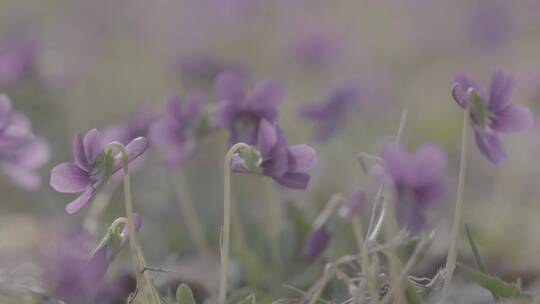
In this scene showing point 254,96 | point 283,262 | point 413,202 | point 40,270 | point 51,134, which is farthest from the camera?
point 51,134

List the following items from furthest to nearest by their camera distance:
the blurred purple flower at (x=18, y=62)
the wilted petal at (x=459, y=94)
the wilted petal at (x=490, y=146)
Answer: the blurred purple flower at (x=18, y=62) → the wilted petal at (x=490, y=146) → the wilted petal at (x=459, y=94)

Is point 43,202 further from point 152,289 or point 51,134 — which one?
point 152,289

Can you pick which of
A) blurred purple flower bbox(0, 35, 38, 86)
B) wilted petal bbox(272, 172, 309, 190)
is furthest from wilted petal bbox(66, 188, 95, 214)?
blurred purple flower bbox(0, 35, 38, 86)

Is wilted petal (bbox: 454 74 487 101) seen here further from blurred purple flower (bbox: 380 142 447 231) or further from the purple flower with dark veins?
blurred purple flower (bbox: 380 142 447 231)

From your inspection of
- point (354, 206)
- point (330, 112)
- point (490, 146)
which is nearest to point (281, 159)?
point (354, 206)

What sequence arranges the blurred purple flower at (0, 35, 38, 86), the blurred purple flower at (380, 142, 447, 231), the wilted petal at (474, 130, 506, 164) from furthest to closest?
1. the blurred purple flower at (0, 35, 38, 86)
2. the wilted petal at (474, 130, 506, 164)
3. the blurred purple flower at (380, 142, 447, 231)

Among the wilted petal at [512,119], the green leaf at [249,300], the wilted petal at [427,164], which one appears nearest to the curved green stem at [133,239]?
the green leaf at [249,300]

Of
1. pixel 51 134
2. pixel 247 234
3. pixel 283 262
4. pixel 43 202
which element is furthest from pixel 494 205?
pixel 51 134

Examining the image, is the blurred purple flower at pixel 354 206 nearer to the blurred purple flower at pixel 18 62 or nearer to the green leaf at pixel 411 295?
the green leaf at pixel 411 295
